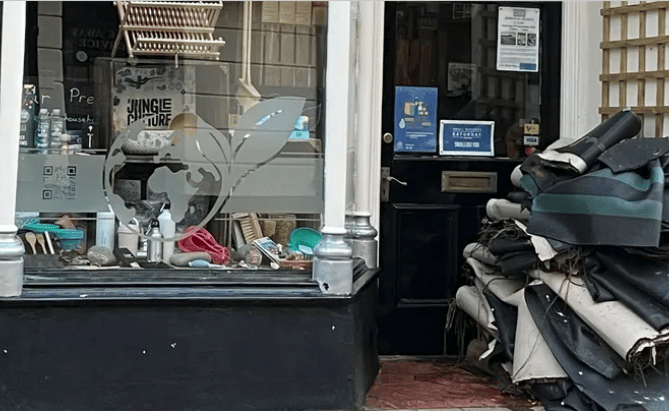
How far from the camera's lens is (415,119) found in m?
5.71

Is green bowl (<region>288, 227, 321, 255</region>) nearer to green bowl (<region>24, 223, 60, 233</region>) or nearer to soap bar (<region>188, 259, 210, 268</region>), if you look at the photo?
→ soap bar (<region>188, 259, 210, 268</region>)

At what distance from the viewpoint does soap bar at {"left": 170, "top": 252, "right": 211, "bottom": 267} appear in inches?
182

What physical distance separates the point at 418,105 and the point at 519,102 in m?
0.68

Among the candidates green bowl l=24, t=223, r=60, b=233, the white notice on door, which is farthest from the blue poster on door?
green bowl l=24, t=223, r=60, b=233

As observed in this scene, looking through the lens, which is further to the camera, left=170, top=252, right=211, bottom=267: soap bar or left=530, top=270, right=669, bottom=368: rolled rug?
left=170, top=252, right=211, bottom=267: soap bar

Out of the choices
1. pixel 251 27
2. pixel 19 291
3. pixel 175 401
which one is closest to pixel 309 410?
pixel 175 401

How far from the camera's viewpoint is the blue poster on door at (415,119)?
5691mm

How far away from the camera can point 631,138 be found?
15.7ft

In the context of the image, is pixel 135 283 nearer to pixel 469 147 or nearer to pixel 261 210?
pixel 261 210

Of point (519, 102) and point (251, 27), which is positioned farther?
point (519, 102)

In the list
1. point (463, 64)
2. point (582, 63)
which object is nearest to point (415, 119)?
point (463, 64)

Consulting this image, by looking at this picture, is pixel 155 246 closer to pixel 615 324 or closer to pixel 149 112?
pixel 149 112

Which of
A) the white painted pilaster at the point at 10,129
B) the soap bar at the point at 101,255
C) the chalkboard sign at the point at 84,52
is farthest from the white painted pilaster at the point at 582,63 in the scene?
the white painted pilaster at the point at 10,129

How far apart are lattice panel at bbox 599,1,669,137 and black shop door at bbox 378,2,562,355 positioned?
1.10ft
